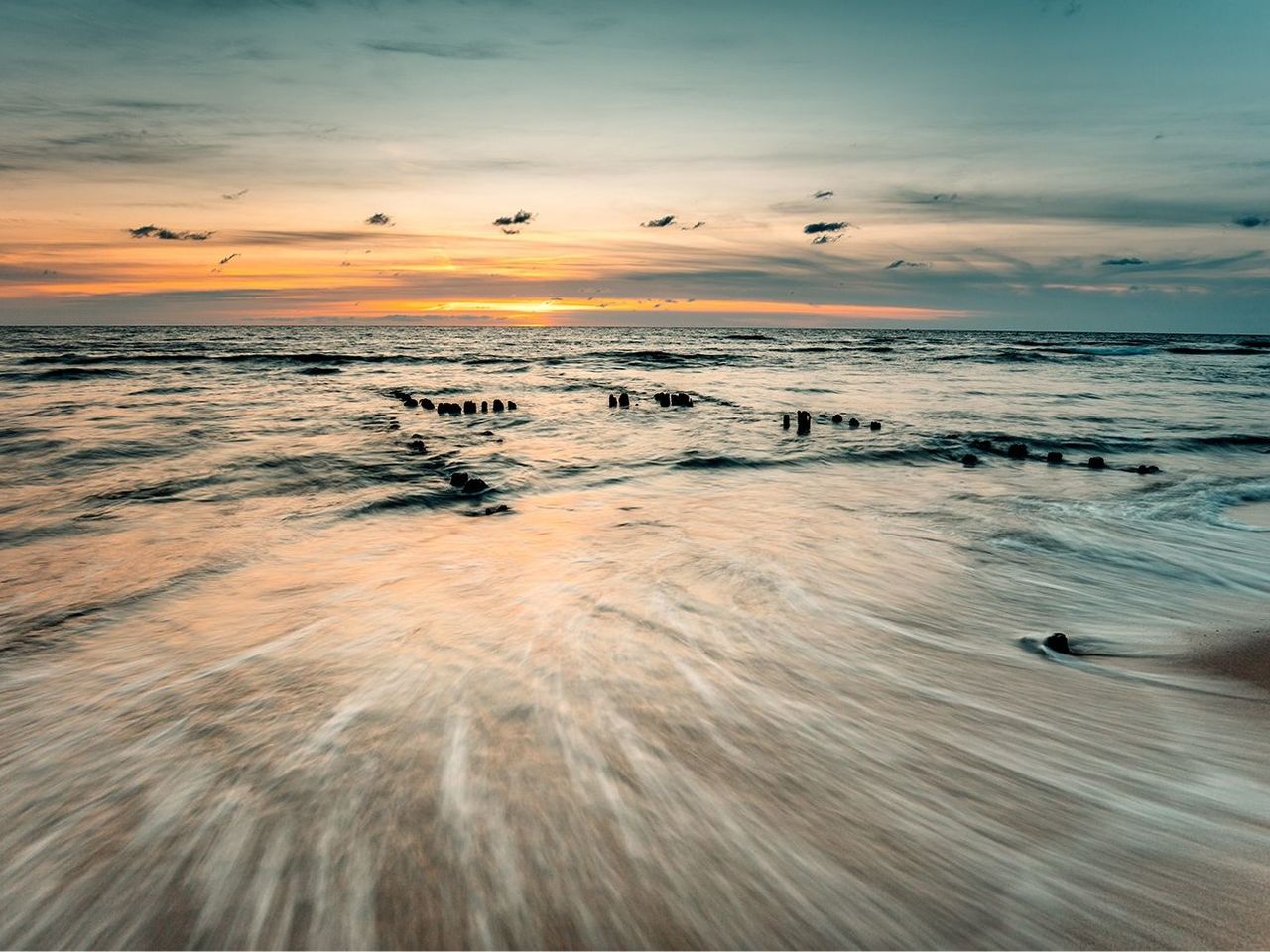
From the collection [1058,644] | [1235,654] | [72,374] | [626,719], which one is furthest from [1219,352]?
[72,374]

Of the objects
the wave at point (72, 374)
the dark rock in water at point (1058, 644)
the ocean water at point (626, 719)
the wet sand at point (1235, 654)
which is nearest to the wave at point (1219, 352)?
the ocean water at point (626, 719)

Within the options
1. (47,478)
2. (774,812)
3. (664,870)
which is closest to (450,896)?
(664,870)

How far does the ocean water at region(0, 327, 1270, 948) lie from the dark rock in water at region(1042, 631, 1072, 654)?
116 mm

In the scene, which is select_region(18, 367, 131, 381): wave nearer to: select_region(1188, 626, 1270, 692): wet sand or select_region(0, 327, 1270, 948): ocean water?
select_region(0, 327, 1270, 948): ocean water

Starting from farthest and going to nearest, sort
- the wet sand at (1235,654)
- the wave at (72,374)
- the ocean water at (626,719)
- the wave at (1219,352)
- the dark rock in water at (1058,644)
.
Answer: the wave at (1219,352), the wave at (72,374), the dark rock in water at (1058,644), the wet sand at (1235,654), the ocean water at (626,719)

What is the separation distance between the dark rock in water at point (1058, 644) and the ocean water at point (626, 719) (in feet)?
0.38

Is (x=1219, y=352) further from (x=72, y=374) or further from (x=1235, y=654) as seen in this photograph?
(x=72, y=374)

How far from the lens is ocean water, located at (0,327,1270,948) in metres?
2.52

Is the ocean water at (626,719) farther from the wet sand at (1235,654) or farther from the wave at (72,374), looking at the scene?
the wave at (72,374)

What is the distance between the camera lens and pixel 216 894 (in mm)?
2562

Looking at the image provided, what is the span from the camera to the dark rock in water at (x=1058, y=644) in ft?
15.4

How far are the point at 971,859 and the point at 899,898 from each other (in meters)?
0.38

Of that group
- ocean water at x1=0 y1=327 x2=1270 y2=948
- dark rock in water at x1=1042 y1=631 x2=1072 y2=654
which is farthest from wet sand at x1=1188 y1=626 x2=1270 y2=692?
dark rock in water at x1=1042 y1=631 x2=1072 y2=654

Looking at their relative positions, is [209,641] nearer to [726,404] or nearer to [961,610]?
[961,610]
